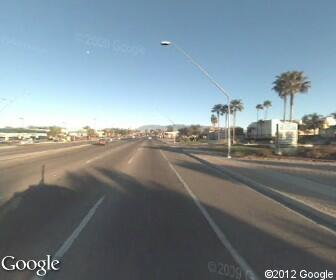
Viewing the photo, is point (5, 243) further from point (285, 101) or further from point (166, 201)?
point (285, 101)

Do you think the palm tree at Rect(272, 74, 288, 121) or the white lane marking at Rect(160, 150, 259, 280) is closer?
the white lane marking at Rect(160, 150, 259, 280)

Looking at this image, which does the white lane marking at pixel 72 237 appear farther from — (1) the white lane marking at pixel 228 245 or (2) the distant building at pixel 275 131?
(2) the distant building at pixel 275 131

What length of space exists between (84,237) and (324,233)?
4.88 m

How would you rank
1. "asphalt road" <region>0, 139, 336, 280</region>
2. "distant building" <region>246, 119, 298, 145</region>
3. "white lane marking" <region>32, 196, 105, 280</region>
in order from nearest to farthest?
"asphalt road" <region>0, 139, 336, 280</region> → "white lane marking" <region>32, 196, 105, 280</region> → "distant building" <region>246, 119, 298, 145</region>

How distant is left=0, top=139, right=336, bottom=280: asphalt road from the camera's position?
5977 mm

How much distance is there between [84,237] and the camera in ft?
24.8

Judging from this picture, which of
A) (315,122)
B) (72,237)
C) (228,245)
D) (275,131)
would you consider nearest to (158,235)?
(228,245)

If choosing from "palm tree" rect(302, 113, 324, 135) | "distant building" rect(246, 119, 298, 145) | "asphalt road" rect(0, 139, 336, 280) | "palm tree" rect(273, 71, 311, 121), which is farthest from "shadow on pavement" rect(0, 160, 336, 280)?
"palm tree" rect(302, 113, 324, 135)

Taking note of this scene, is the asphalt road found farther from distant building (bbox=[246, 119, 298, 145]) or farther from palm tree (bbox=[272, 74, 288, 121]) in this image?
palm tree (bbox=[272, 74, 288, 121])

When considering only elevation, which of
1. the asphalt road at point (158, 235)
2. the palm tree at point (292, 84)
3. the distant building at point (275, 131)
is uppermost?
the palm tree at point (292, 84)

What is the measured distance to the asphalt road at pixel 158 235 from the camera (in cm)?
598

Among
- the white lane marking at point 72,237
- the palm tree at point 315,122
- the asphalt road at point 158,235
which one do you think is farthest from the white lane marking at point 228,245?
the palm tree at point 315,122

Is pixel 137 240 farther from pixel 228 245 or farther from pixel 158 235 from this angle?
pixel 228 245

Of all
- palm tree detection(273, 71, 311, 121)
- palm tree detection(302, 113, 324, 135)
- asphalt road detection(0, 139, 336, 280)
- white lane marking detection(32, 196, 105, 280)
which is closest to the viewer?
asphalt road detection(0, 139, 336, 280)
